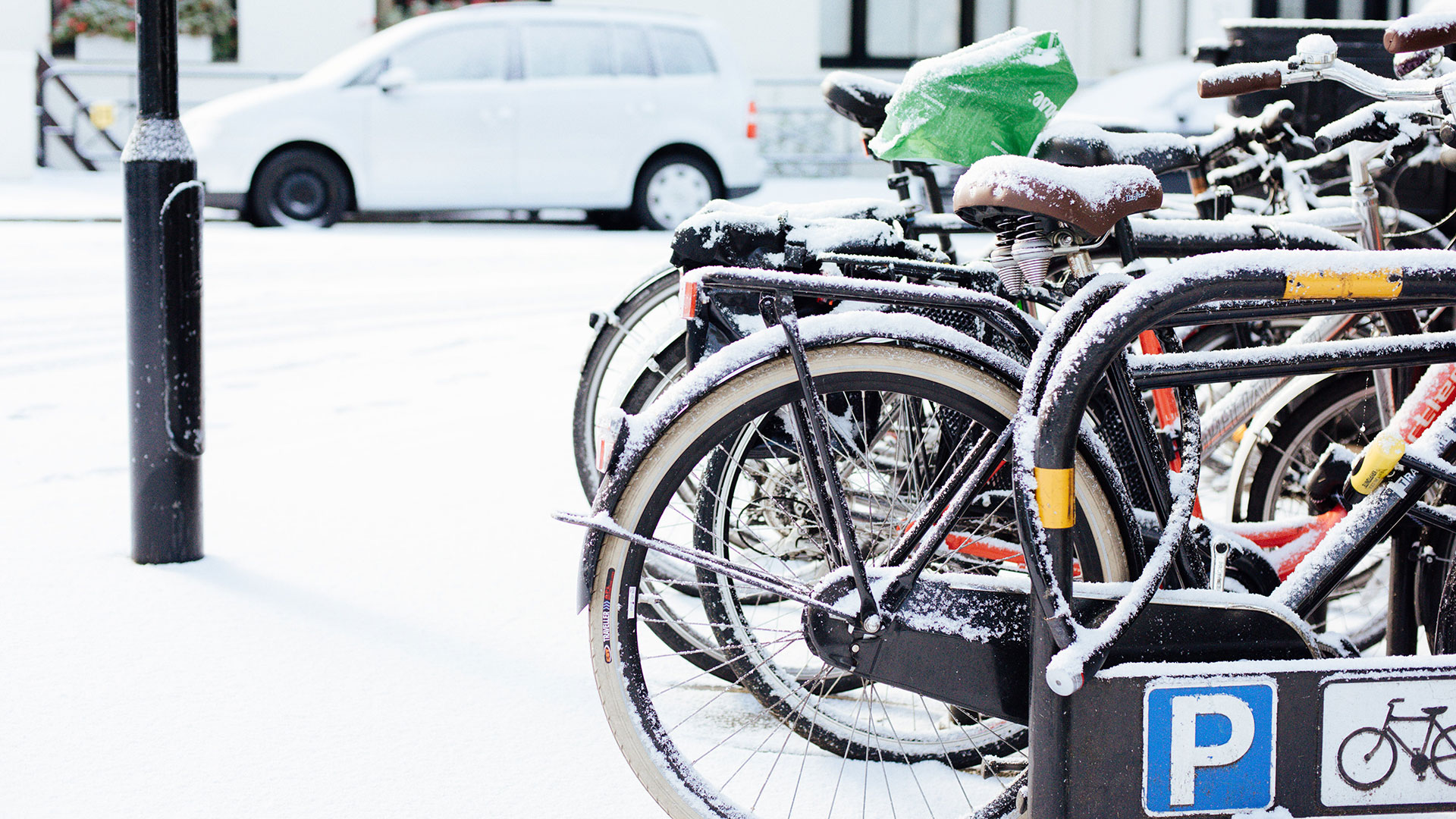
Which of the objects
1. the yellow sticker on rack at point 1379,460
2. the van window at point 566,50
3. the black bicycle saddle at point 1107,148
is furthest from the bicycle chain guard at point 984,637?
the van window at point 566,50

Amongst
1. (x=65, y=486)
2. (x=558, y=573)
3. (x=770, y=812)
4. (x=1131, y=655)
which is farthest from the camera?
(x=65, y=486)

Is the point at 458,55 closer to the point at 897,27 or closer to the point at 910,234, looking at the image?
the point at 910,234

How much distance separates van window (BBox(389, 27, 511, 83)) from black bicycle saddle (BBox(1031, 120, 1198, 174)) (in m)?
9.51

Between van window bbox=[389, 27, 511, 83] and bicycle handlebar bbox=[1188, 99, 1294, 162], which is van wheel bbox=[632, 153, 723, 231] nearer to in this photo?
van window bbox=[389, 27, 511, 83]

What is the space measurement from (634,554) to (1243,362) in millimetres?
895

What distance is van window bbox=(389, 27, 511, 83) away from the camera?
1174cm

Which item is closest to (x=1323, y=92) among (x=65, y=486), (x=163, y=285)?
(x=163, y=285)

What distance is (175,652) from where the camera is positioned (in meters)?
3.05

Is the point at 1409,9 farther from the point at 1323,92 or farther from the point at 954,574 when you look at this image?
the point at 954,574

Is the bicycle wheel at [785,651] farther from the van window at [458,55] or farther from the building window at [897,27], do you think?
the building window at [897,27]

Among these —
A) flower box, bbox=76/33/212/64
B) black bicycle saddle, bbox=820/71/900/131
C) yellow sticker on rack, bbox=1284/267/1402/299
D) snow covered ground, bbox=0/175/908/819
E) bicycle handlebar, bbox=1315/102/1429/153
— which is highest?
flower box, bbox=76/33/212/64

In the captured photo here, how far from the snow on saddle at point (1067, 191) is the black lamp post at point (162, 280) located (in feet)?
6.73

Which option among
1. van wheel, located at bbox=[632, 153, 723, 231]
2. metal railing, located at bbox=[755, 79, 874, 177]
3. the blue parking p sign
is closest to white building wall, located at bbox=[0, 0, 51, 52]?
metal railing, located at bbox=[755, 79, 874, 177]

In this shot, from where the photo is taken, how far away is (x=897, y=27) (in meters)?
20.9
